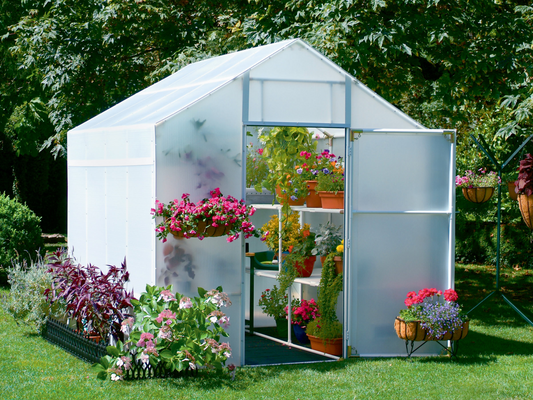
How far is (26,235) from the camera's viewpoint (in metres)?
12.0

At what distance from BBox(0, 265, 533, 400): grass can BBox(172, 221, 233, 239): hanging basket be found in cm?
132

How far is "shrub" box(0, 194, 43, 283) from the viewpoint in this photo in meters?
11.8

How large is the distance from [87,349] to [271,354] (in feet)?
6.73

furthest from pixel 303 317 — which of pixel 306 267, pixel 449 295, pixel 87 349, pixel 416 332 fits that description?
pixel 87 349

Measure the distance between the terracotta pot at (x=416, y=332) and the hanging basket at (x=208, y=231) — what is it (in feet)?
6.90

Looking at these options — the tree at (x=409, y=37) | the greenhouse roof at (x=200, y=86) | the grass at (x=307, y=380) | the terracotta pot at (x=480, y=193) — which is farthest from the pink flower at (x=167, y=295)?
the terracotta pot at (x=480, y=193)

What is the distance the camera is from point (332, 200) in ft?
25.6

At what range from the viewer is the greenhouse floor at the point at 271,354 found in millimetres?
7520

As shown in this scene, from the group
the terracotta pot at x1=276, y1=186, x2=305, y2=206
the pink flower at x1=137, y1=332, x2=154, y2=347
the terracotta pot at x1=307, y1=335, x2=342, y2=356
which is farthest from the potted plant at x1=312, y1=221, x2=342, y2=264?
the pink flower at x1=137, y1=332, x2=154, y2=347

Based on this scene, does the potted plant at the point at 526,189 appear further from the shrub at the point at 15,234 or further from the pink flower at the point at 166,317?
the shrub at the point at 15,234

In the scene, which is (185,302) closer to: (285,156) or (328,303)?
(328,303)

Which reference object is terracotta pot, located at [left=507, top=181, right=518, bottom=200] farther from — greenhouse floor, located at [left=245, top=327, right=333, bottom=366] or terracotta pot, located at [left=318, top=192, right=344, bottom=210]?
greenhouse floor, located at [left=245, top=327, right=333, bottom=366]

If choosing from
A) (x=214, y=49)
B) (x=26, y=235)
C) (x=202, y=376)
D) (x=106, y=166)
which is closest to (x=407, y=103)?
(x=214, y=49)

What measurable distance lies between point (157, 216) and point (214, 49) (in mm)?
5771
